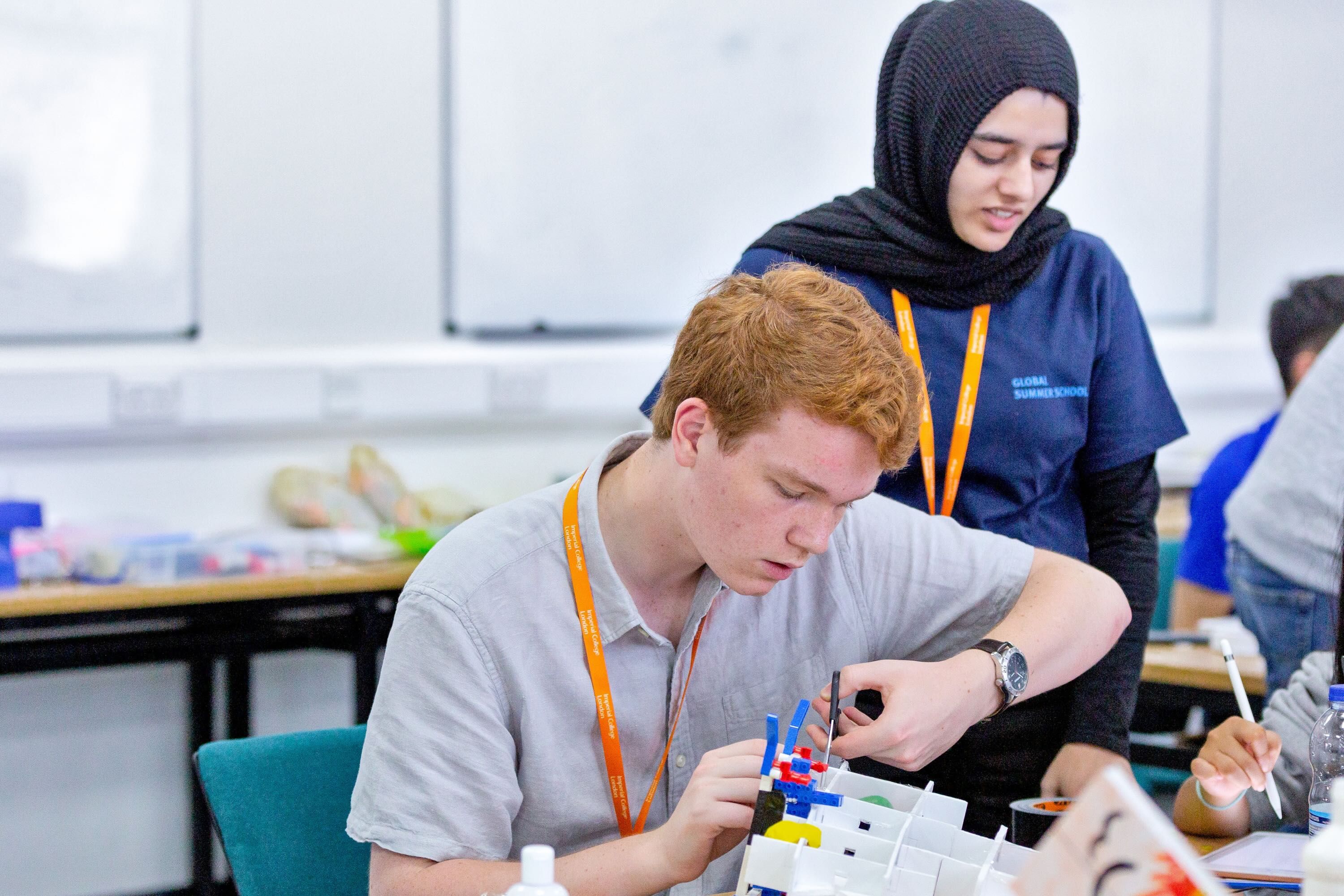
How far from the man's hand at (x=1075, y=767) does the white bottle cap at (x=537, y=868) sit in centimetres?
87

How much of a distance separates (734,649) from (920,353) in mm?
484

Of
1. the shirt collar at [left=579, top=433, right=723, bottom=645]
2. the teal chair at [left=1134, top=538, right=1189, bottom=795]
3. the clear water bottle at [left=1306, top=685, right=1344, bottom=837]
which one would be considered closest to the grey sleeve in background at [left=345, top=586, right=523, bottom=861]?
the shirt collar at [left=579, top=433, right=723, bottom=645]

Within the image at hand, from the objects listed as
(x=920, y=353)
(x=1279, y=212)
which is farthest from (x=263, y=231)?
(x=1279, y=212)

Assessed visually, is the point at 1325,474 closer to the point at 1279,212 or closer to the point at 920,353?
the point at 920,353

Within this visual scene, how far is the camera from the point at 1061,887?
0.80 metres

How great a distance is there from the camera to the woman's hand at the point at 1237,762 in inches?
58.1

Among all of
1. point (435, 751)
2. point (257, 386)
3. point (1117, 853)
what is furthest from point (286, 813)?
point (257, 386)

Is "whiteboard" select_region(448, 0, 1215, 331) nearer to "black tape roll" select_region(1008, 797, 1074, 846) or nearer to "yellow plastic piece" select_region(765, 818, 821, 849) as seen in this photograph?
"black tape roll" select_region(1008, 797, 1074, 846)

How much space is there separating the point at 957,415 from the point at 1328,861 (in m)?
0.88

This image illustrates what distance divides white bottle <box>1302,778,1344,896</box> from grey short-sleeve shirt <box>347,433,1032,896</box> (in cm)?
61

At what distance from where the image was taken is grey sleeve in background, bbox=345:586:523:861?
1.25 meters

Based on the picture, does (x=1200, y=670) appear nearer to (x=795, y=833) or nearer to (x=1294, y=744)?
(x=1294, y=744)

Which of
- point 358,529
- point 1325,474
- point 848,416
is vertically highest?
point 848,416

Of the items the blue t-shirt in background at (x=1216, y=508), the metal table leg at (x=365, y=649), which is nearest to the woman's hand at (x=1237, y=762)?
the blue t-shirt in background at (x=1216, y=508)
